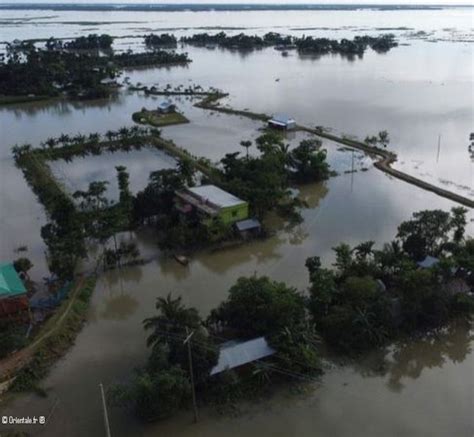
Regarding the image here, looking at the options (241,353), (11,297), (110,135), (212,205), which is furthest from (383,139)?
(11,297)

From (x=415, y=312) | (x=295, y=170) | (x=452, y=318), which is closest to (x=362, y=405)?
(x=415, y=312)

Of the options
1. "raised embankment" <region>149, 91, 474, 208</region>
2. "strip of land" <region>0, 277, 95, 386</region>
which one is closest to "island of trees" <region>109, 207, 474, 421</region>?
"strip of land" <region>0, 277, 95, 386</region>

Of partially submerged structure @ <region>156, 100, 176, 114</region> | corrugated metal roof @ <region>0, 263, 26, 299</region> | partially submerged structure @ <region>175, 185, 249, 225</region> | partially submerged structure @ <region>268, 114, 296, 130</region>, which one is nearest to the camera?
corrugated metal roof @ <region>0, 263, 26, 299</region>

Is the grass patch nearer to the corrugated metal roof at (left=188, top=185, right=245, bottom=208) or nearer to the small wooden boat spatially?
the corrugated metal roof at (left=188, top=185, right=245, bottom=208)

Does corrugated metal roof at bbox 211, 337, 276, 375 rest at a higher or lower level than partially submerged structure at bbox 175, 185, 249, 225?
lower

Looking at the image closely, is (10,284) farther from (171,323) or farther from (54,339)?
(171,323)

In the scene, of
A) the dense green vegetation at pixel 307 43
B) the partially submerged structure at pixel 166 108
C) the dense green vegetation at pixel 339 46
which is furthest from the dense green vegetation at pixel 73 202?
the dense green vegetation at pixel 307 43
